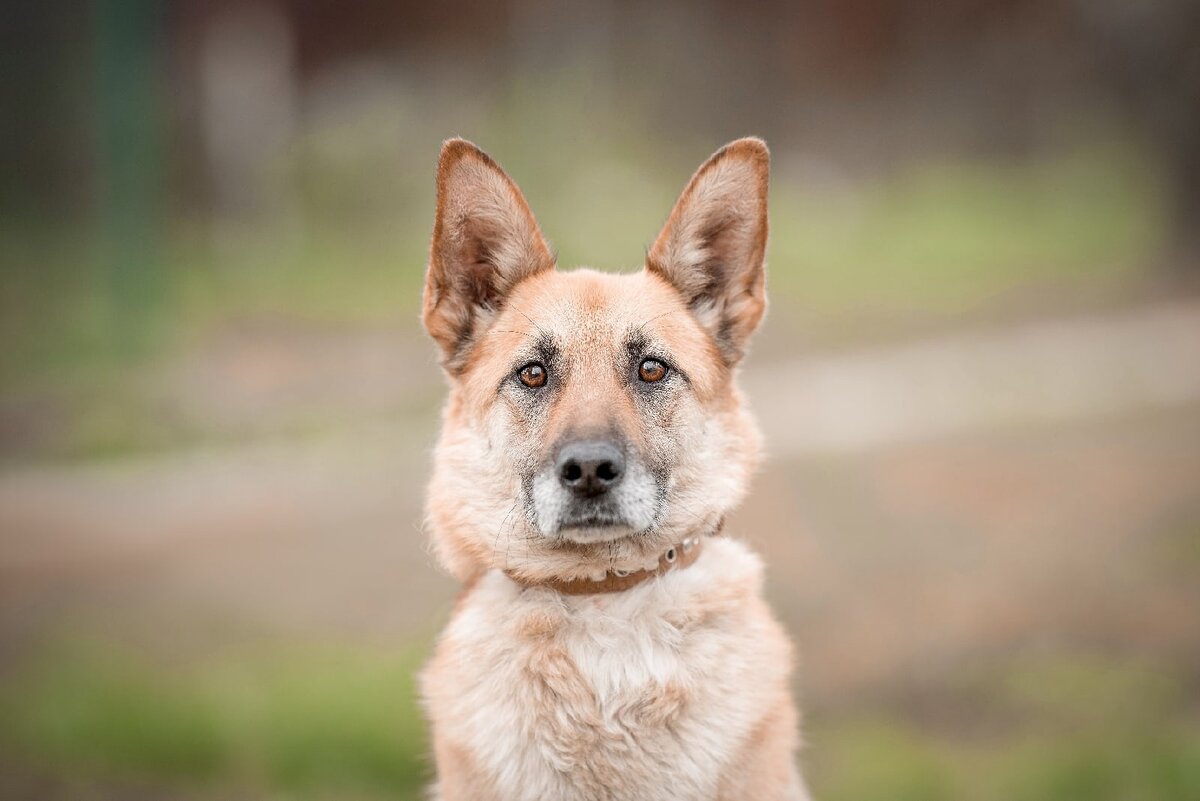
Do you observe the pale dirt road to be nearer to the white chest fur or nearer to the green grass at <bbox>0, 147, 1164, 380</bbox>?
the green grass at <bbox>0, 147, 1164, 380</bbox>

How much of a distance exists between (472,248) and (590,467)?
0.87 meters

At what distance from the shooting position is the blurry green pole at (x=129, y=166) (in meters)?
8.50

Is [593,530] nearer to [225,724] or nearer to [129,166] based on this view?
[225,724]

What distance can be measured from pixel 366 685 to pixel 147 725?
96 centimetres

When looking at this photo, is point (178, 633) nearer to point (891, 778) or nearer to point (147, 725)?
point (147, 725)

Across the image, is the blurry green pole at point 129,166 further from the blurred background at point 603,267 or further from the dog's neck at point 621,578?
the dog's neck at point 621,578

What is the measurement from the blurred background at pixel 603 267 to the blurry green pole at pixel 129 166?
0.03m

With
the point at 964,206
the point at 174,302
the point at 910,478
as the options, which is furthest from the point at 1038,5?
the point at 174,302

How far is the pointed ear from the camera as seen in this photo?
313 cm

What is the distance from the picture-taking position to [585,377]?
3129mm

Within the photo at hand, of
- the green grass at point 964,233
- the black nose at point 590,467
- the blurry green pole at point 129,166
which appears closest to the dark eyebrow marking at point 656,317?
the black nose at point 590,467

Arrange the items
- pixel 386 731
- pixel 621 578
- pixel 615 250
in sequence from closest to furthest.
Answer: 1. pixel 621 578
2. pixel 386 731
3. pixel 615 250

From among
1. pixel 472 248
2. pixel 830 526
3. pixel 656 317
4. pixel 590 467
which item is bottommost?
pixel 830 526

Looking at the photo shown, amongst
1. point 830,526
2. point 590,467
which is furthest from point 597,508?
point 830,526
